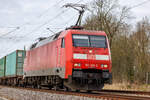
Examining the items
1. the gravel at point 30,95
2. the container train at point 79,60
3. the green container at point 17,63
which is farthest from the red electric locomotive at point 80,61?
the green container at point 17,63

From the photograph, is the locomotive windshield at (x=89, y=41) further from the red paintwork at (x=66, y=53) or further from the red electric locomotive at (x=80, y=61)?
the red paintwork at (x=66, y=53)

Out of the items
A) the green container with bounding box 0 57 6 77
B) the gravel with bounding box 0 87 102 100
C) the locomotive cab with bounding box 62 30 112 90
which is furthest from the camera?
the green container with bounding box 0 57 6 77

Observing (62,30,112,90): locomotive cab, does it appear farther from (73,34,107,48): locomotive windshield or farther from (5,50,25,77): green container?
(5,50,25,77): green container

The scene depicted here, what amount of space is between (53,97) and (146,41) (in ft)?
85.6

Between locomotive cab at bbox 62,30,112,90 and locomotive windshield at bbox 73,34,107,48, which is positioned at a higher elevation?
locomotive windshield at bbox 73,34,107,48

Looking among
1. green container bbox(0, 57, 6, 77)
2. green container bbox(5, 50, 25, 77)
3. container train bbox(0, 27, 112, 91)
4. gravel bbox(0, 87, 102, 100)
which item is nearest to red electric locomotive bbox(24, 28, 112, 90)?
container train bbox(0, 27, 112, 91)

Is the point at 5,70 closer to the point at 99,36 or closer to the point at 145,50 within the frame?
the point at 145,50

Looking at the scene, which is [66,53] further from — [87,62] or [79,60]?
[87,62]

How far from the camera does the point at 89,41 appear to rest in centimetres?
1579

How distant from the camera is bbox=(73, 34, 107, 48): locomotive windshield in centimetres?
1552

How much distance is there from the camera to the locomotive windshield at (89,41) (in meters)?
15.5

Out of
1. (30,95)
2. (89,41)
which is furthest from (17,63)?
(89,41)

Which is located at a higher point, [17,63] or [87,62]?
[17,63]

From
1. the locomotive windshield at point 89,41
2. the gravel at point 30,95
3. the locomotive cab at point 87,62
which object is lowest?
the gravel at point 30,95
